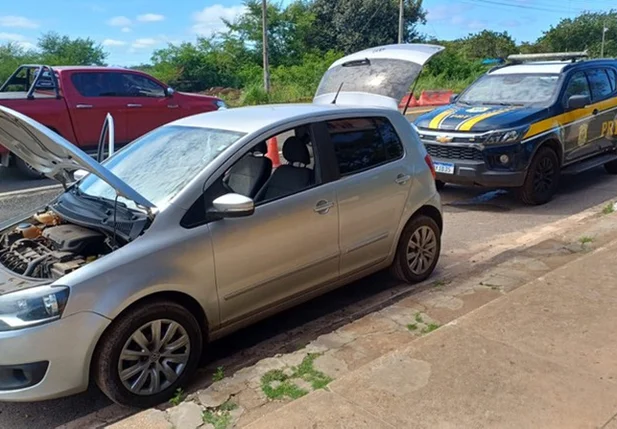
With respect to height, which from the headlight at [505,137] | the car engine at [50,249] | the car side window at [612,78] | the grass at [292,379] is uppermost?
the car side window at [612,78]

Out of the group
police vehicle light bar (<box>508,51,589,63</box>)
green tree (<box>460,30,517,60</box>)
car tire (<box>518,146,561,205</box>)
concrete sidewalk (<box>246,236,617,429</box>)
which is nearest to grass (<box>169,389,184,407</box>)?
concrete sidewalk (<box>246,236,617,429</box>)

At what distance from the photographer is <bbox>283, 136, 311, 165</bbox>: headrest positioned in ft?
14.0

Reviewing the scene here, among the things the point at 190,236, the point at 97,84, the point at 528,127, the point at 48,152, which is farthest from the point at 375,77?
the point at 97,84

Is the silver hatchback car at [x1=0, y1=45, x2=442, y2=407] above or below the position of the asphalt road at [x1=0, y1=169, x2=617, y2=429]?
above

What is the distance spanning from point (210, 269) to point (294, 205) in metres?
0.77

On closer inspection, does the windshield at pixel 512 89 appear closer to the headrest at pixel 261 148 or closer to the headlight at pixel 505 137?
the headlight at pixel 505 137

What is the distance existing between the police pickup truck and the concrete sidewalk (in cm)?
369

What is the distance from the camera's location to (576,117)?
8344 millimetres

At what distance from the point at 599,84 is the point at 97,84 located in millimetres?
8339

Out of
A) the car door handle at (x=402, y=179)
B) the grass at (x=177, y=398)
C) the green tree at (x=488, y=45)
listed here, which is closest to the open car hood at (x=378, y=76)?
the car door handle at (x=402, y=179)

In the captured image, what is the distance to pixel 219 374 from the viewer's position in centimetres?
352

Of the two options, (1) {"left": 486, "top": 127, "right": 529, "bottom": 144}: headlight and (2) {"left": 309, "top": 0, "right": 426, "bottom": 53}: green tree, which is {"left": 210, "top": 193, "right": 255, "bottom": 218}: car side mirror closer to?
(1) {"left": 486, "top": 127, "right": 529, "bottom": 144}: headlight

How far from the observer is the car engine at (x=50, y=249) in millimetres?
3301

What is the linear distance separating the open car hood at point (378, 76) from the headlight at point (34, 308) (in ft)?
10.9
